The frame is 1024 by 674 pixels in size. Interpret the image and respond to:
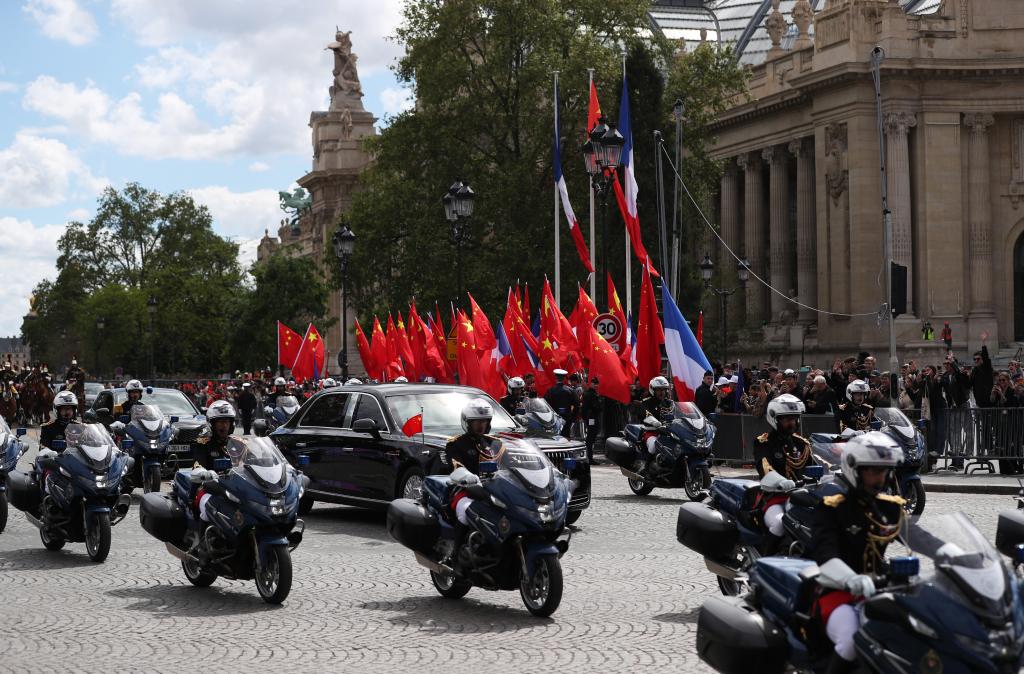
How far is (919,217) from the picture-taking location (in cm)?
5162

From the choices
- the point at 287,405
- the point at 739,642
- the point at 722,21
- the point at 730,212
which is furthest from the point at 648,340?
the point at 722,21

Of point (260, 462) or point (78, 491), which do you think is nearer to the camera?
point (260, 462)

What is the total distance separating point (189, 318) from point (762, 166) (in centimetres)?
5329

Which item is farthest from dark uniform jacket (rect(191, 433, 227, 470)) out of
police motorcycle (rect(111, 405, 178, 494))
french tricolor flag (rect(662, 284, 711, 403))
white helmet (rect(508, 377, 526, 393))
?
french tricolor flag (rect(662, 284, 711, 403))

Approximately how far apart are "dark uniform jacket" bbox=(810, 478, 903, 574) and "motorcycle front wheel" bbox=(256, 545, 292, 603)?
4.87m

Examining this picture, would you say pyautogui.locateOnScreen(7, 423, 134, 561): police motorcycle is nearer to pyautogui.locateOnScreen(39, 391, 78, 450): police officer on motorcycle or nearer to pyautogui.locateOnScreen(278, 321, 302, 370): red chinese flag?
pyautogui.locateOnScreen(39, 391, 78, 450): police officer on motorcycle

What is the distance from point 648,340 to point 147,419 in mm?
8795

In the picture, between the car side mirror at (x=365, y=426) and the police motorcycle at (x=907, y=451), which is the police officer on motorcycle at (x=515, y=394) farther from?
the police motorcycle at (x=907, y=451)

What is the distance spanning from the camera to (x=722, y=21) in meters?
94.7

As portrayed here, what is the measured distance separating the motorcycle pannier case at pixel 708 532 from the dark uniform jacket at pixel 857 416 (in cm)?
775

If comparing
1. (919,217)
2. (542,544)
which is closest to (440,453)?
(542,544)

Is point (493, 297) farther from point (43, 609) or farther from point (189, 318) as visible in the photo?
point (189, 318)

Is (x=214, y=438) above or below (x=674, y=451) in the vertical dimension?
above

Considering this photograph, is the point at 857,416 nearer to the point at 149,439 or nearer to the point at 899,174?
the point at 149,439
